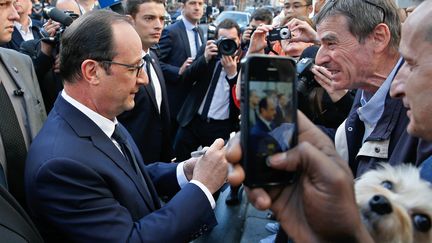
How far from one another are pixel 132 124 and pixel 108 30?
1.59 meters

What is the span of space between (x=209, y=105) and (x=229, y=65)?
0.49 metres

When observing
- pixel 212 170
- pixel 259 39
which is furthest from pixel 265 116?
pixel 259 39

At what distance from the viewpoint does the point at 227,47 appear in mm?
4246

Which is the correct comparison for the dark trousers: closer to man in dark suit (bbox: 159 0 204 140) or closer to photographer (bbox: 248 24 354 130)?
man in dark suit (bbox: 159 0 204 140)

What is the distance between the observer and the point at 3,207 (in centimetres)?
133

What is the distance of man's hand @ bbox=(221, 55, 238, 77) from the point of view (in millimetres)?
4246

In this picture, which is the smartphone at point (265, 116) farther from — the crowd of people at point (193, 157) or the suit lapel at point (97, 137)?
the suit lapel at point (97, 137)

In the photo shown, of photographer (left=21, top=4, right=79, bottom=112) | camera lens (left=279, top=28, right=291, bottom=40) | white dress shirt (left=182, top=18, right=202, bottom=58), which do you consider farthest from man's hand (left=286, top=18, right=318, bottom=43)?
white dress shirt (left=182, top=18, right=202, bottom=58)

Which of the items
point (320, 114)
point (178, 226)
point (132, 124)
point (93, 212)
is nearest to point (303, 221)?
point (178, 226)

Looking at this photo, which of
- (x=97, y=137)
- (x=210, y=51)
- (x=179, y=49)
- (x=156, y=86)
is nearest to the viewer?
(x=97, y=137)

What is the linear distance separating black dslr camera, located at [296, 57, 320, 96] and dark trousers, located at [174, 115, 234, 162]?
176cm

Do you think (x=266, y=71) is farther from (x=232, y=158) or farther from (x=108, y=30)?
(x=108, y=30)

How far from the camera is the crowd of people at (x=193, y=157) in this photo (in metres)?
1.02

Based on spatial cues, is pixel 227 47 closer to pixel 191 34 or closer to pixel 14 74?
pixel 191 34
